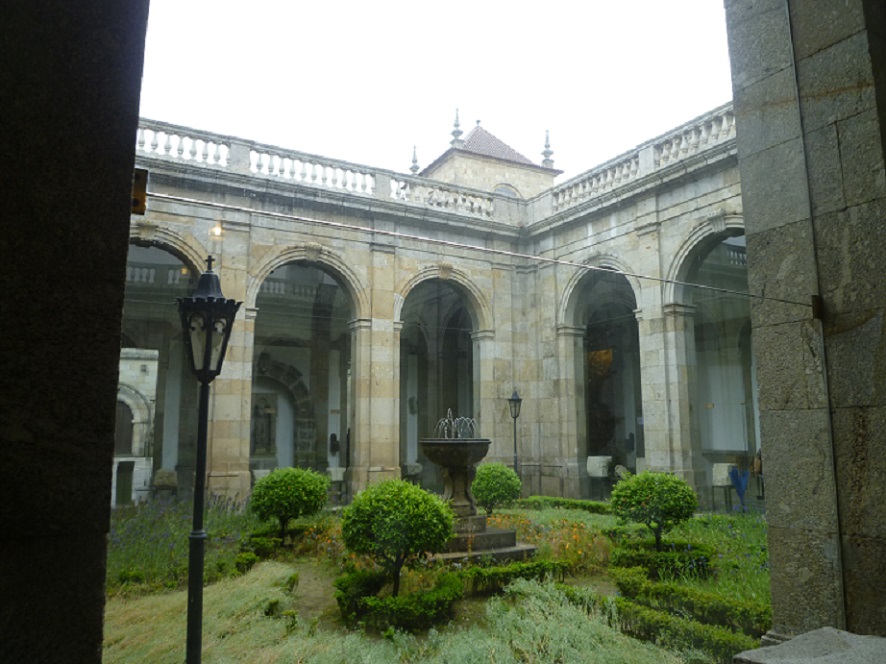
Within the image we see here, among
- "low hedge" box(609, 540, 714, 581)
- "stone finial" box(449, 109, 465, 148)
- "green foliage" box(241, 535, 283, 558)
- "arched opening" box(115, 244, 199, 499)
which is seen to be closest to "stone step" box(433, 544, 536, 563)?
"low hedge" box(609, 540, 714, 581)

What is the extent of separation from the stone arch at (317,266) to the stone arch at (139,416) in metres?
11.7

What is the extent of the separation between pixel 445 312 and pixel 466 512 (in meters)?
12.4

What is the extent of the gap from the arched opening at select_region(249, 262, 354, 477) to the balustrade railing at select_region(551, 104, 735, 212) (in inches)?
330

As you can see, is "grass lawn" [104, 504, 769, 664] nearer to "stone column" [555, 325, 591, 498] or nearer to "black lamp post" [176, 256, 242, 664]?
"black lamp post" [176, 256, 242, 664]

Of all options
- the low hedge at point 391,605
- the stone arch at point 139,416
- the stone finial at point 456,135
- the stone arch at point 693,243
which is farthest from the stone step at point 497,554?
the stone finial at point 456,135

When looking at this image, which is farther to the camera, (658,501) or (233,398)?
(233,398)

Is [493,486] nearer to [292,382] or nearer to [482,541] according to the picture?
[482,541]

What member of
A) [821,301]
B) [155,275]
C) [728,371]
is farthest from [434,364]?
[821,301]

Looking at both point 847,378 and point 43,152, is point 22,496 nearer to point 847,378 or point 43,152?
point 43,152

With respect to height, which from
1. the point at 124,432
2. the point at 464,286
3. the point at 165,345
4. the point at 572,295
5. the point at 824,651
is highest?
the point at 464,286

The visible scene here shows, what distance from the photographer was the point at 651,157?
13.4 m

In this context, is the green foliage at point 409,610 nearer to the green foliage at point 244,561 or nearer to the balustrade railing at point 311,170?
the green foliage at point 244,561

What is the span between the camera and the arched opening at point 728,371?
698 inches

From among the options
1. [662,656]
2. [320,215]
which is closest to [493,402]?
[320,215]
